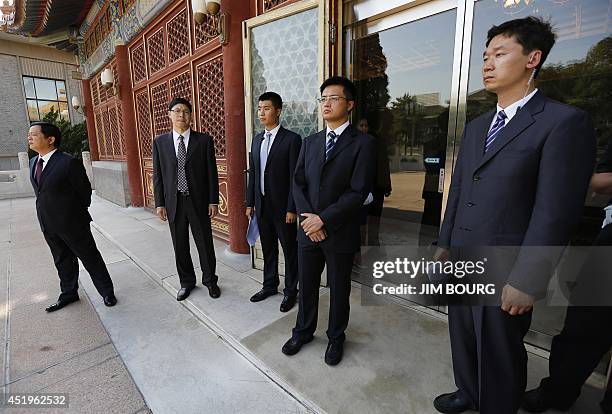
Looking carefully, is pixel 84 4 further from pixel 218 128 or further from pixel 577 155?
pixel 577 155

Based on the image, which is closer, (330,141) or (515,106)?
(515,106)

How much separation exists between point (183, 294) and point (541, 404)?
2772mm

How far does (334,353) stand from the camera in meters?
1.99

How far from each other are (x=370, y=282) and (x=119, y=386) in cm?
219

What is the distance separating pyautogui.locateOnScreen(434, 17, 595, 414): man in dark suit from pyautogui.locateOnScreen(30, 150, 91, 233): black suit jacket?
3.01 metres

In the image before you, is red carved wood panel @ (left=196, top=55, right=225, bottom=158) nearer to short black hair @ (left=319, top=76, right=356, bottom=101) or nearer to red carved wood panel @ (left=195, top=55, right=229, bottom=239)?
red carved wood panel @ (left=195, top=55, right=229, bottom=239)

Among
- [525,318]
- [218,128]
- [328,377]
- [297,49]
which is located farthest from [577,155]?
[218,128]

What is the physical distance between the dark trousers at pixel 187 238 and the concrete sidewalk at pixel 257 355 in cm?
19

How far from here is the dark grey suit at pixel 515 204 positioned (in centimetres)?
112

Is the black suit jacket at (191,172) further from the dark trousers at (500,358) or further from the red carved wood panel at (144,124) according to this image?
the red carved wood panel at (144,124)

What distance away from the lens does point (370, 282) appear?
3076 millimetres

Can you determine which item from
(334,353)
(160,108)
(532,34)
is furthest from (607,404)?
(160,108)

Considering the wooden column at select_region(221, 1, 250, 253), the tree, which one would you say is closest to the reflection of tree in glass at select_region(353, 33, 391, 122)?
the wooden column at select_region(221, 1, 250, 253)

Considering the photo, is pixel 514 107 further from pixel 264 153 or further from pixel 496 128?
pixel 264 153
